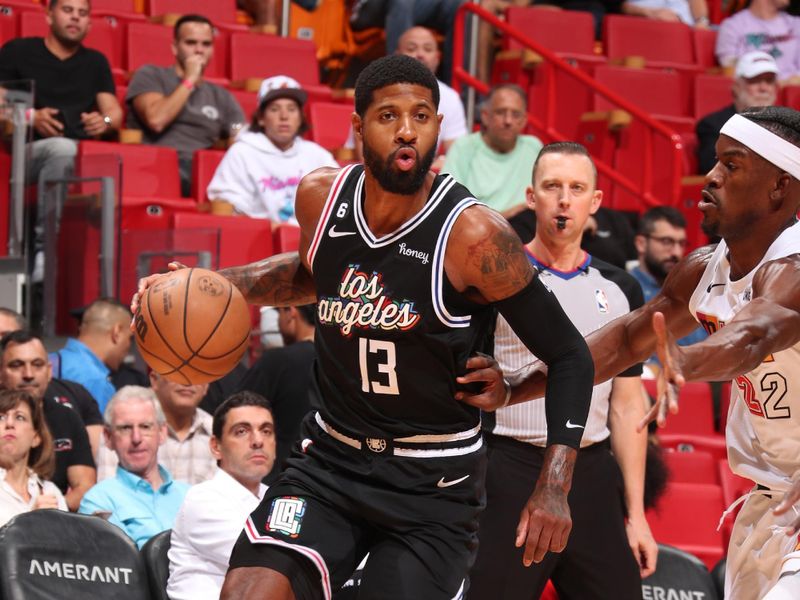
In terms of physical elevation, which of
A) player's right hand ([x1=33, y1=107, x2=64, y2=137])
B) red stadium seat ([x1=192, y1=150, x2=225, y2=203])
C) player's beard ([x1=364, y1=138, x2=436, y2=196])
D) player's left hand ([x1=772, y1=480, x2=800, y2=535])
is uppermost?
player's beard ([x1=364, y1=138, x2=436, y2=196])

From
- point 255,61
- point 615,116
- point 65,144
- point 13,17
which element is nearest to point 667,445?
point 615,116

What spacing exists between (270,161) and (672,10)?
5.93 meters

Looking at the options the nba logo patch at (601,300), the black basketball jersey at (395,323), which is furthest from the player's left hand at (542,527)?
the nba logo patch at (601,300)

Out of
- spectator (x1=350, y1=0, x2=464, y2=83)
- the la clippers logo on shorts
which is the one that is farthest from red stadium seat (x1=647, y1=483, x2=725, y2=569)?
spectator (x1=350, y1=0, x2=464, y2=83)

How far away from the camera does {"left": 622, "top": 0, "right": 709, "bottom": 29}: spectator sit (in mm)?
13180

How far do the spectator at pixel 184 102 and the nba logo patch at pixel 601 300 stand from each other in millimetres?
4601

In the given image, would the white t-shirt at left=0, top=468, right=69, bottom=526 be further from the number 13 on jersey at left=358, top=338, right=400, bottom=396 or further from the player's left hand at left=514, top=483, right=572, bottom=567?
the player's left hand at left=514, top=483, right=572, bottom=567

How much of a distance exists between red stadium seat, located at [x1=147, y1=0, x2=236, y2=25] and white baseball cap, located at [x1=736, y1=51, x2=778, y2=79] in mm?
4393

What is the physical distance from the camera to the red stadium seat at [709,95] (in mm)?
12273

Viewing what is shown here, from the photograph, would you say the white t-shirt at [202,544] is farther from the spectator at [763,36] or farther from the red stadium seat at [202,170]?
A: the spectator at [763,36]

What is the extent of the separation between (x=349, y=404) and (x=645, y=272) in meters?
5.45

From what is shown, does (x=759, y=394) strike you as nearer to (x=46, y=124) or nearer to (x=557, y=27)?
(x=46, y=124)

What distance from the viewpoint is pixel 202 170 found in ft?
30.7

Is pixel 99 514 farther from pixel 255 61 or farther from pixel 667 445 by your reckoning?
pixel 255 61
